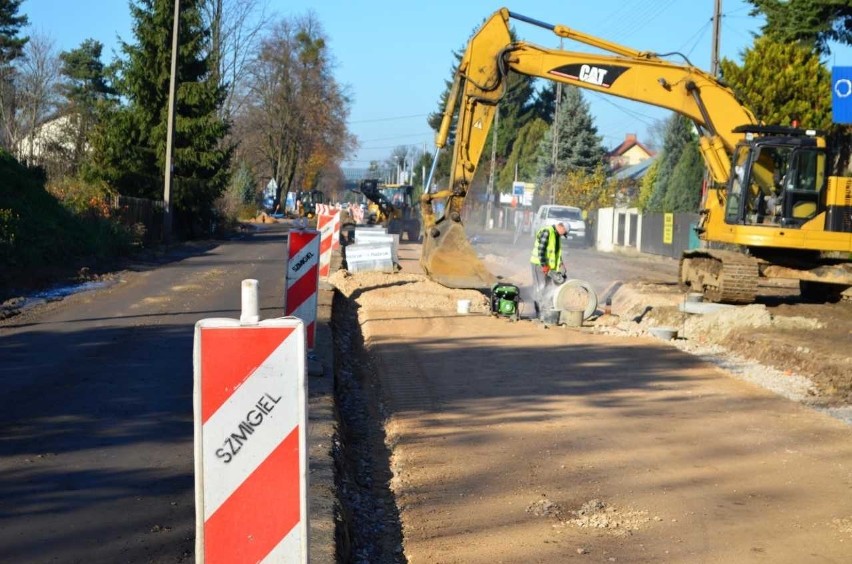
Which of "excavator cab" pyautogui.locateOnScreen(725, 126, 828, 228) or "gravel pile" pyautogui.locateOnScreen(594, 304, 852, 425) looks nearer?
"gravel pile" pyautogui.locateOnScreen(594, 304, 852, 425)

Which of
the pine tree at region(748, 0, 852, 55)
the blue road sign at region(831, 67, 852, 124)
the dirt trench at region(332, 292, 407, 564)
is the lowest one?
the dirt trench at region(332, 292, 407, 564)

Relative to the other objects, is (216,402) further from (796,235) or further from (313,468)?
(796,235)

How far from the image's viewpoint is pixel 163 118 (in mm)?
42281

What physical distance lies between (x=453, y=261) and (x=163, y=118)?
24806 millimetres

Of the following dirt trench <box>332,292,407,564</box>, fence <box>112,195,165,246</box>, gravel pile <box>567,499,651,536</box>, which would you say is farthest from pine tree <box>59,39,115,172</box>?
gravel pile <box>567,499,651,536</box>

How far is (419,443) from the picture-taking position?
9.10 metres

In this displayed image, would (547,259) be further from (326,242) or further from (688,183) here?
(688,183)

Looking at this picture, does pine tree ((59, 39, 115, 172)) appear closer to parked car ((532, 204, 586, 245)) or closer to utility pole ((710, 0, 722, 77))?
parked car ((532, 204, 586, 245))

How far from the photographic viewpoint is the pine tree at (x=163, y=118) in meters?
41.2

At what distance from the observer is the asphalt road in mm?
6066

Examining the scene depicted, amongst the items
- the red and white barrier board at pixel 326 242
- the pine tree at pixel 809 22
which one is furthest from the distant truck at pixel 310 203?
the red and white barrier board at pixel 326 242

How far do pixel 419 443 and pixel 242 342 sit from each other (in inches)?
203

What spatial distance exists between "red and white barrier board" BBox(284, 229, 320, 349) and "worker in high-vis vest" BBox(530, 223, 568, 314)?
809 centimetres

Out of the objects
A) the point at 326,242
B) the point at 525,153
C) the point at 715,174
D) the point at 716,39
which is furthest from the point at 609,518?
the point at 525,153
